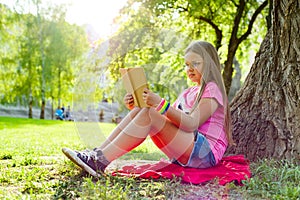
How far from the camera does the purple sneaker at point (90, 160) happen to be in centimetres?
260

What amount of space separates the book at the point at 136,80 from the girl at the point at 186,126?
6cm

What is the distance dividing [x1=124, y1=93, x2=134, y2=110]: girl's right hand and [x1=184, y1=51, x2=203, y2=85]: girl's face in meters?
0.49

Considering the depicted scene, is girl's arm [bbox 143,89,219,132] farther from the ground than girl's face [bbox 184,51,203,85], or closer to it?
closer to it

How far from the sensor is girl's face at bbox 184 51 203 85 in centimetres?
288

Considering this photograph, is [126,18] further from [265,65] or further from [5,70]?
[5,70]

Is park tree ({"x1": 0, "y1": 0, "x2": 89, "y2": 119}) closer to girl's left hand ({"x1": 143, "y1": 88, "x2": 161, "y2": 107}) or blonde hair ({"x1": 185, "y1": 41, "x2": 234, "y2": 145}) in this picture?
blonde hair ({"x1": 185, "y1": 41, "x2": 234, "y2": 145})

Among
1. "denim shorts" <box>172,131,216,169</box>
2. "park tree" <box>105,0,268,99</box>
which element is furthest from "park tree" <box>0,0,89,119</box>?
"denim shorts" <box>172,131,216,169</box>

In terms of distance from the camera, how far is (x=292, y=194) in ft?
7.21

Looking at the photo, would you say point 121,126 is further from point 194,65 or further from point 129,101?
point 194,65

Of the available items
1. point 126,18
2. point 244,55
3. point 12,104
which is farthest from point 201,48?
point 12,104

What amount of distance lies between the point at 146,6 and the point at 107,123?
4771mm

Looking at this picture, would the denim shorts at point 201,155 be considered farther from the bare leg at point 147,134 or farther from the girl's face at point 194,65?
the girl's face at point 194,65

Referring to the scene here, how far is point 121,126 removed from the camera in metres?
2.78

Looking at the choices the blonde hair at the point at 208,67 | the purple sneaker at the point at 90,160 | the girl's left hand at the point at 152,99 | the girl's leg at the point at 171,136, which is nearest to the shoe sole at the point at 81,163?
the purple sneaker at the point at 90,160
